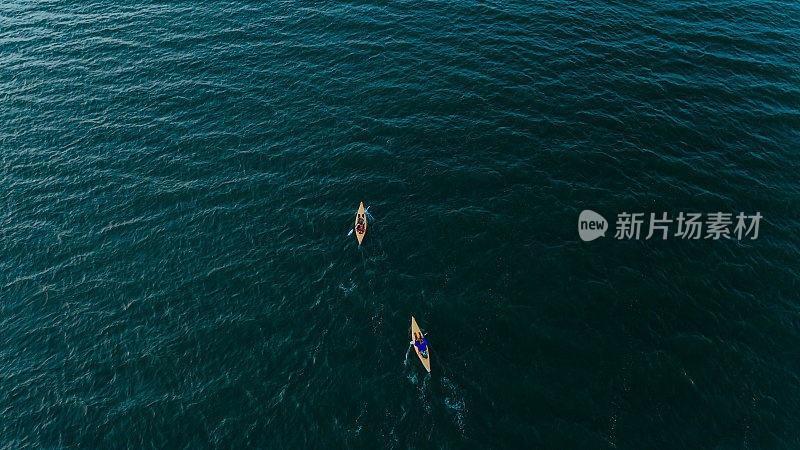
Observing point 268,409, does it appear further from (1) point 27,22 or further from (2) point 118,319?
(1) point 27,22

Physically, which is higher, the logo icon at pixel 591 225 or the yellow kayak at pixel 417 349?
the logo icon at pixel 591 225

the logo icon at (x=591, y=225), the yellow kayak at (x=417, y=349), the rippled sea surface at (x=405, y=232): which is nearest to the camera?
the rippled sea surface at (x=405, y=232)

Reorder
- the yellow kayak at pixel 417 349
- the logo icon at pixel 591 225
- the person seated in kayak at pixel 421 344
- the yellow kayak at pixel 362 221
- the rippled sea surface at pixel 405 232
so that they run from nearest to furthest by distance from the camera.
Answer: the rippled sea surface at pixel 405 232, the yellow kayak at pixel 417 349, the person seated in kayak at pixel 421 344, the logo icon at pixel 591 225, the yellow kayak at pixel 362 221

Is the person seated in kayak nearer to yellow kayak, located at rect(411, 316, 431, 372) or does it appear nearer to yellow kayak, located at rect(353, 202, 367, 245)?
yellow kayak, located at rect(411, 316, 431, 372)

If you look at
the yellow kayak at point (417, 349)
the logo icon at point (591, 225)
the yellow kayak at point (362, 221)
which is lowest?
the yellow kayak at point (417, 349)

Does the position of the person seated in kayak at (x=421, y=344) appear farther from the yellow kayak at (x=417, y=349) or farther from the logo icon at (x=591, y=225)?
the logo icon at (x=591, y=225)

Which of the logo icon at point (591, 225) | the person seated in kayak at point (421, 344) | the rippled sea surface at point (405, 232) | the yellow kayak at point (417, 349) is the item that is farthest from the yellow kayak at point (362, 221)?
the logo icon at point (591, 225)

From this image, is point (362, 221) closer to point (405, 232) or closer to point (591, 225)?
point (405, 232)

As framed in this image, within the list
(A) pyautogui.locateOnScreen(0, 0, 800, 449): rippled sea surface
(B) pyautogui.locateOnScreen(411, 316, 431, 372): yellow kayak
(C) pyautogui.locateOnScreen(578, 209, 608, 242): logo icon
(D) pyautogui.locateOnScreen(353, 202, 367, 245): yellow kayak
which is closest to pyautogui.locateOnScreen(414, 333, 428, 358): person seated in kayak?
(B) pyautogui.locateOnScreen(411, 316, 431, 372): yellow kayak
